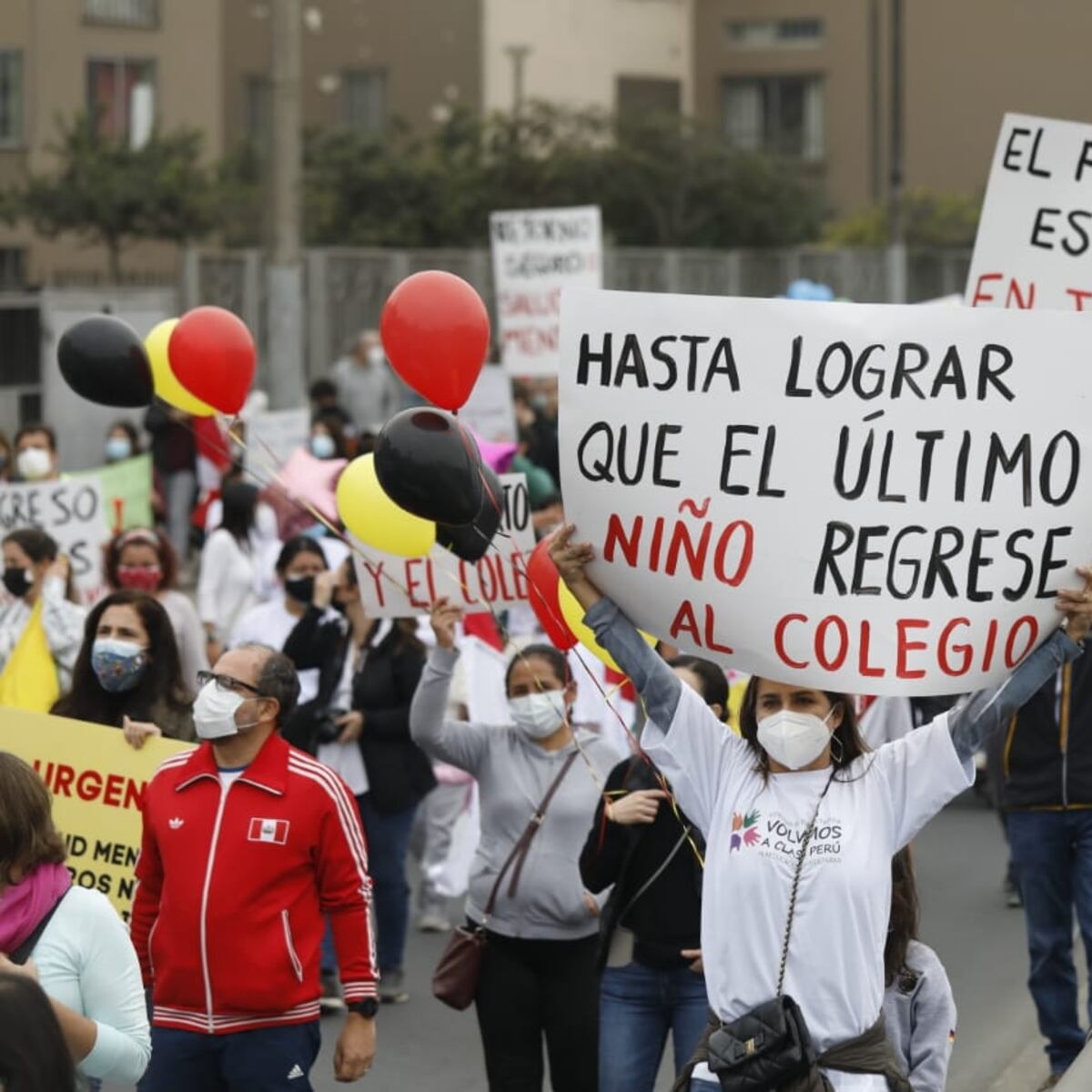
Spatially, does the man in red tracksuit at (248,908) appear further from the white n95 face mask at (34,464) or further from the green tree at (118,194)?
the green tree at (118,194)

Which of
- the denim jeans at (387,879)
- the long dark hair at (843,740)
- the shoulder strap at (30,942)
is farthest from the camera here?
the denim jeans at (387,879)

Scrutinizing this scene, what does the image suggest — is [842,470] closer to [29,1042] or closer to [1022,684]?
[1022,684]

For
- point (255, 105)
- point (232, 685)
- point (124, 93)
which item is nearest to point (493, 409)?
point (232, 685)

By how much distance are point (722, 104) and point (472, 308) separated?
1941 inches

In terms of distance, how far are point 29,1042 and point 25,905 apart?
112 cm

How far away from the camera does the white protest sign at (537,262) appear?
1900 cm

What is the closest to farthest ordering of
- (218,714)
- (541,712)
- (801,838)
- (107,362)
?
(801,838)
(218,714)
(541,712)
(107,362)

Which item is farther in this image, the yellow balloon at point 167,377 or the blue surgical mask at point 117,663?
the yellow balloon at point 167,377

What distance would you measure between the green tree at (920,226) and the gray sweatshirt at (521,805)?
35.7m

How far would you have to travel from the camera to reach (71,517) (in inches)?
443

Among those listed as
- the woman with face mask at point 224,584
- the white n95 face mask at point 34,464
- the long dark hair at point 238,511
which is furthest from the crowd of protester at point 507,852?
the white n95 face mask at point 34,464

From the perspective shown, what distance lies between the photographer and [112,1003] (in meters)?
4.57

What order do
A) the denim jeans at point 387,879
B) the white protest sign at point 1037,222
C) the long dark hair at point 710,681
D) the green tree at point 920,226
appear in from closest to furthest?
the long dark hair at point 710,681 < the white protest sign at point 1037,222 < the denim jeans at point 387,879 < the green tree at point 920,226

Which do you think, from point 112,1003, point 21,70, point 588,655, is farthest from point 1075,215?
point 21,70
